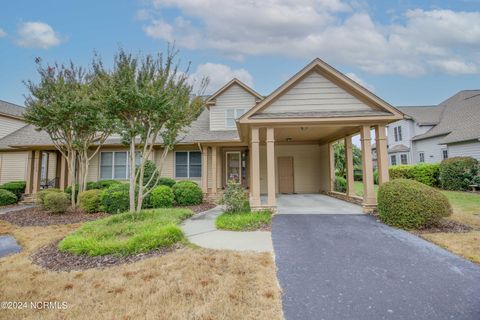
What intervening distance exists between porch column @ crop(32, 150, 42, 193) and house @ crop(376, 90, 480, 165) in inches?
992

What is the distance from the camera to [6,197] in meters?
12.4

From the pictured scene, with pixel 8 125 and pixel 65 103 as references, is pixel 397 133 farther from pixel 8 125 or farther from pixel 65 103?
pixel 8 125

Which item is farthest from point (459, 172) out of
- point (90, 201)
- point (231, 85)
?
point (90, 201)

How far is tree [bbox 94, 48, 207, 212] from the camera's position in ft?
22.5

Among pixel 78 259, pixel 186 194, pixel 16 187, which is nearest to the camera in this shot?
pixel 78 259

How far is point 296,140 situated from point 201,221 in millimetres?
8392

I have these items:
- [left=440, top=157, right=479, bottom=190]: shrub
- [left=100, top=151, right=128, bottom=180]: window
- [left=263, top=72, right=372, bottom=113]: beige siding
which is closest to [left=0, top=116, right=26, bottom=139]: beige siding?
[left=100, top=151, right=128, bottom=180]: window

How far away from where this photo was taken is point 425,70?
67.0 feet

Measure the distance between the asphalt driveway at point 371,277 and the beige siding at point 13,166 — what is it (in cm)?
1788

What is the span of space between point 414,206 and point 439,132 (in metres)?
18.9

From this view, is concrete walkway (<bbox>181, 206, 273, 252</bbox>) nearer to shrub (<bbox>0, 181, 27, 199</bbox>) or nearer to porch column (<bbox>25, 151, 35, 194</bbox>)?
porch column (<bbox>25, 151, 35, 194</bbox>)

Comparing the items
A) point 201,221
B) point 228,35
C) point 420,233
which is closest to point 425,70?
point 228,35

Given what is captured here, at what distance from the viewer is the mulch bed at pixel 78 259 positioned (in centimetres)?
432

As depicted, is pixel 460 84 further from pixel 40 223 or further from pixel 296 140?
pixel 40 223
